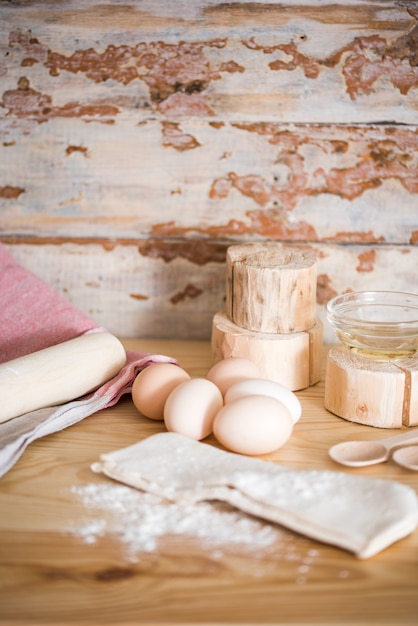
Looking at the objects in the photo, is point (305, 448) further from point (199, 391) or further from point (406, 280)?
point (406, 280)

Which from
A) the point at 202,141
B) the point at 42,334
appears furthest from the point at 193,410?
the point at 202,141

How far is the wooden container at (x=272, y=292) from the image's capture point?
3.59ft

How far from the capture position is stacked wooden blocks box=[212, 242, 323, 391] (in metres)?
1.10

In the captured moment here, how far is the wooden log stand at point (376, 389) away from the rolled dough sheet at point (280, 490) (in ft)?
0.70

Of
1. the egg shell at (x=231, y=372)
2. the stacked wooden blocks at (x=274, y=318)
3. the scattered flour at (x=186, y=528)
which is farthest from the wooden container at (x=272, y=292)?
the scattered flour at (x=186, y=528)

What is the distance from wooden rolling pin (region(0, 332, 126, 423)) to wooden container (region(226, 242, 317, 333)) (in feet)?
0.68

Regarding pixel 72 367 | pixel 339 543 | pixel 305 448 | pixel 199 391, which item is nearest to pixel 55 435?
pixel 72 367

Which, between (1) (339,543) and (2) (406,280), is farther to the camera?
(2) (406,280)

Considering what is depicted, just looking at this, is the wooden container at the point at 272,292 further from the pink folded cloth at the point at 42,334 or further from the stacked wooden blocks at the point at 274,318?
the pink folded cloth at the point at 42,334

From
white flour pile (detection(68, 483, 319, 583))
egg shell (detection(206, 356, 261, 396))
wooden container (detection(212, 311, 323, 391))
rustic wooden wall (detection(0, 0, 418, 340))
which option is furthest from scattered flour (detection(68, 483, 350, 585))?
rustic wooden wall (detection(0, 0, 418, 340))

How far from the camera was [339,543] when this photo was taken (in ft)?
2.29

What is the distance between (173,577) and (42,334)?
60cm

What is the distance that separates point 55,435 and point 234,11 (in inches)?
31.7

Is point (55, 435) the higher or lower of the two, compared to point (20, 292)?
lower
